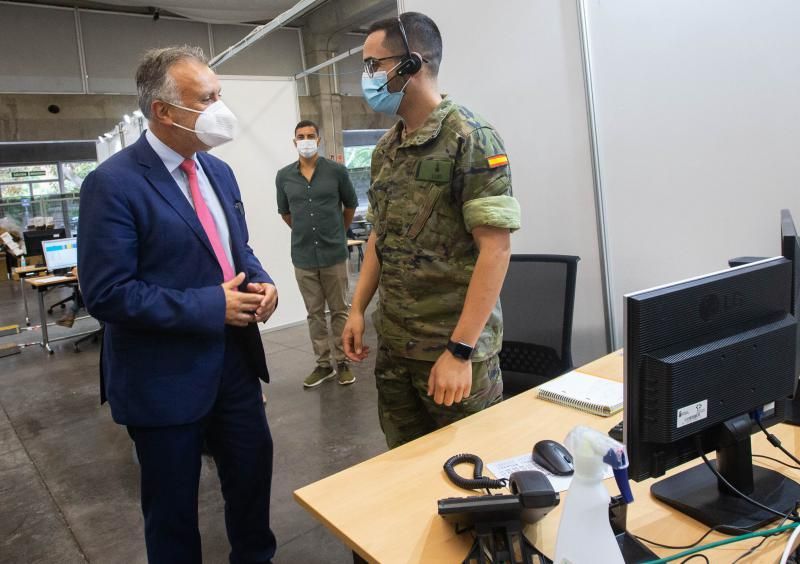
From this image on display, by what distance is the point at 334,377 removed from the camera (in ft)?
13.3

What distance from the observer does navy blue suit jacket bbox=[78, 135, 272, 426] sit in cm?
130

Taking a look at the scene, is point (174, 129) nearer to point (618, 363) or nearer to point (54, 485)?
point (618, 363)

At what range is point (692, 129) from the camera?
1993mm

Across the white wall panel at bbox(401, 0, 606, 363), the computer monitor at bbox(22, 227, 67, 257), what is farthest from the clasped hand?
the computer monitor at bbox(22, 227, 67, 257)

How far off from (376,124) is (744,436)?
483 inches

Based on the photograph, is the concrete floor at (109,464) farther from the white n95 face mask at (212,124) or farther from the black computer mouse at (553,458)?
the white n95 face mask at (212,124)

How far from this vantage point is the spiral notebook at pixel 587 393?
4.57ft

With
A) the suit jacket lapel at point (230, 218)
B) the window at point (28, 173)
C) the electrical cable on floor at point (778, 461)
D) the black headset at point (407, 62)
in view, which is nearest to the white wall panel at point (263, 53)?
the window at point (28, 173)

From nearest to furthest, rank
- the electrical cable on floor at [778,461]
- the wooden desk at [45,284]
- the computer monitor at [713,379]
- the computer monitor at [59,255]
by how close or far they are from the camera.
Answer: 1. the computer monitor at [713,379]
2. the electrical cable on floor at [778,461]
3. the wooden desk at [45,284]
4. the computer monitor at [59,255]

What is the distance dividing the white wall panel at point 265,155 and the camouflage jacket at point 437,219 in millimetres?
4018

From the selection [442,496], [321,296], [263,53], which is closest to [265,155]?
[321,296]

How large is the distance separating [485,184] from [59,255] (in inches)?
226

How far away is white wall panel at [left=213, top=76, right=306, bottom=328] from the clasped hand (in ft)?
12.6

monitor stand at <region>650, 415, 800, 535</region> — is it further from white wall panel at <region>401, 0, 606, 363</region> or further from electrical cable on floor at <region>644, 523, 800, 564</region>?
white wall panel at <region>401, 0, 606, 363</region>
